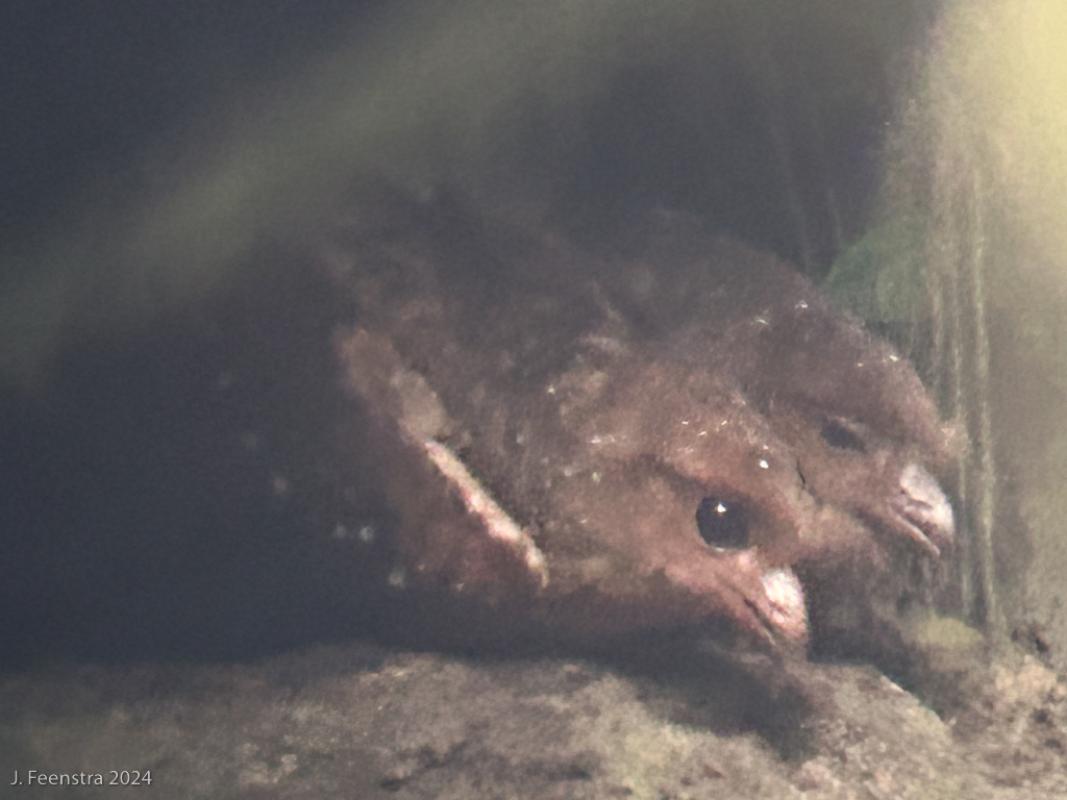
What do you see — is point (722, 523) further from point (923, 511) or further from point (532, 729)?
point (532, 729)

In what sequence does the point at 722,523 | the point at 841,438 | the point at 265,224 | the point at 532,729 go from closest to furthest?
the point at 532,729 → the point at 722,523 → the point at 841,438 → the point at 265,224

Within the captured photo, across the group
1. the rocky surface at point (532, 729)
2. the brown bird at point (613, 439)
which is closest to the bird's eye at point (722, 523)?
the brown bird at point (613, 439)

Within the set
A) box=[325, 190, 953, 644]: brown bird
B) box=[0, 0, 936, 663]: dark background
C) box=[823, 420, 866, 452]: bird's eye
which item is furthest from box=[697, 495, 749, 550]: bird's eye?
box=[0, 0, 936, 663]: dark background

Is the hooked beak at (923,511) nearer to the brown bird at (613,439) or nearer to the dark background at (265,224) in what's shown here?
the brown bird at (613,439)

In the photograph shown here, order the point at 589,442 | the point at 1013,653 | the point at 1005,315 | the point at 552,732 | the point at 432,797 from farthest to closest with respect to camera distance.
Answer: the point at 1005,315 → the point at 589,442 → the point at 1013,653 → the point at 552,732 → the point at 432,797

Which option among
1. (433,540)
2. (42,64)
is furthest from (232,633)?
(42,64)

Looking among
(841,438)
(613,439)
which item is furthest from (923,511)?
(613,439)

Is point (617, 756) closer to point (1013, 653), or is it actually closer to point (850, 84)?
point (1013, 653)
